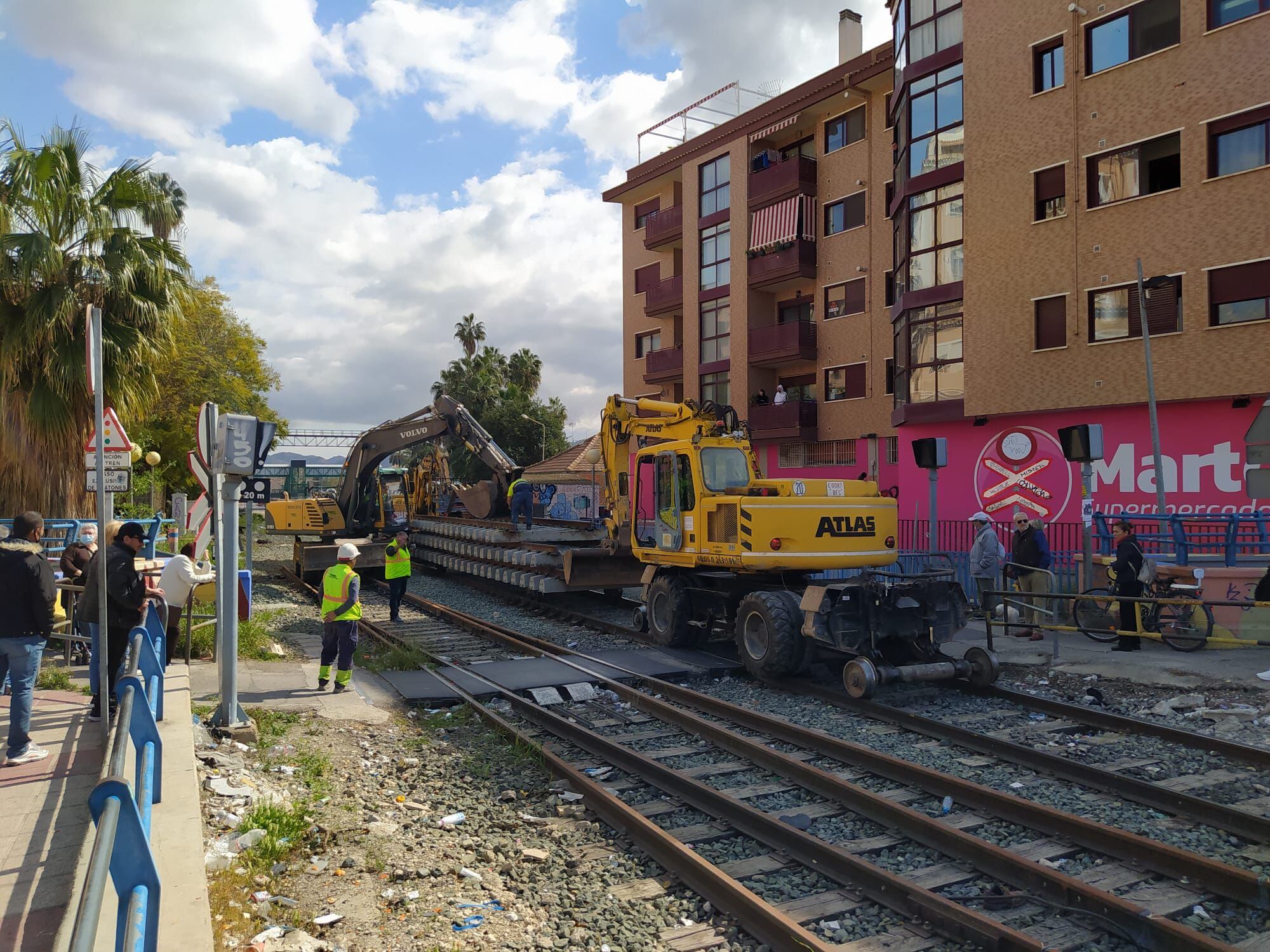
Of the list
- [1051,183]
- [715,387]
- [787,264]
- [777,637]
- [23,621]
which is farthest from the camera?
[715,387]

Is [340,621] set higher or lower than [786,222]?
lower

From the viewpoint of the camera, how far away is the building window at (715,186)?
3422 cm

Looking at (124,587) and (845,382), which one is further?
(845,382)

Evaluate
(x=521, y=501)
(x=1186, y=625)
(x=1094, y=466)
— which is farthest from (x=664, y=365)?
(x=1186, y=625)

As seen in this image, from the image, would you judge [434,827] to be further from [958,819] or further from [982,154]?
[982,154]

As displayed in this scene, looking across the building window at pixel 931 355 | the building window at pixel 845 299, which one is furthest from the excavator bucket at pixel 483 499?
the building window at pixel 845 299

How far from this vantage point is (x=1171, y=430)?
18.7 meters

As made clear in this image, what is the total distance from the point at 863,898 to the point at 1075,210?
19489mm

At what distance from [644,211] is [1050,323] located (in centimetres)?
2305

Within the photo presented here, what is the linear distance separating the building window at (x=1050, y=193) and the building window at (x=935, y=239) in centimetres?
195

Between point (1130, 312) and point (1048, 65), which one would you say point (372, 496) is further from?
point (1048, 65)

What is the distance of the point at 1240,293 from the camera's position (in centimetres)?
1777

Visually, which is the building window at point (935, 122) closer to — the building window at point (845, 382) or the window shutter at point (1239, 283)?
the window shutter at point (1239, 283)

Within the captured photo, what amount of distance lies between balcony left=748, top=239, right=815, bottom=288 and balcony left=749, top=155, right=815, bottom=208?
192cm
